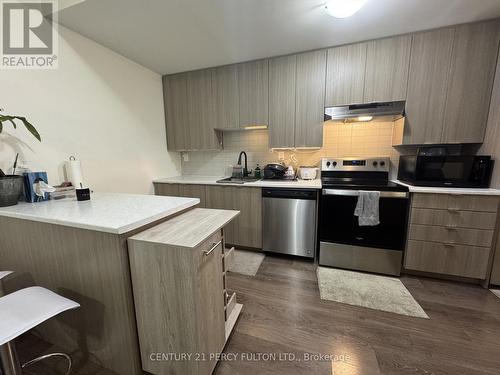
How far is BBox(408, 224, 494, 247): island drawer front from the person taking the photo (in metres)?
1.82

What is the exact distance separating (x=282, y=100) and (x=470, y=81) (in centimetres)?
177

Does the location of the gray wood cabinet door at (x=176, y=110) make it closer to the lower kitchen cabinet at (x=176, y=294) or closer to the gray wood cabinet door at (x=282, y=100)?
the gray wood cabinet door at (x=282, y=100)

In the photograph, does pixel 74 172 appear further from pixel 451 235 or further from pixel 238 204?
pixel 451 235

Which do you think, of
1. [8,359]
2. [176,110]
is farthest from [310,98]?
[8,359]

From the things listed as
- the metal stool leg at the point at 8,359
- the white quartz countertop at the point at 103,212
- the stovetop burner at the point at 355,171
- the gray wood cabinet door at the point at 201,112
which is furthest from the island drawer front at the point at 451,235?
the metal stool leg at the point at 8,359

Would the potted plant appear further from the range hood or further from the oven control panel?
the oven control panel

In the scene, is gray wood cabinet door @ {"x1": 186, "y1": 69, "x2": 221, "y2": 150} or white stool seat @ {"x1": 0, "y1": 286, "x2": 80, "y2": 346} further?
gray wood cabinet door @ {"x1": 186, "y1": 69, "x2": 221, "y2": 150}

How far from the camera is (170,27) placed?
1.85 metres

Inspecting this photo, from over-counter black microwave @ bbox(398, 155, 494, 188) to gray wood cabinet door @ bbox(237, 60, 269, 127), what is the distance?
1.71m

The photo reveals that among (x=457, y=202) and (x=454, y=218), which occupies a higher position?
(x=457, y=202)

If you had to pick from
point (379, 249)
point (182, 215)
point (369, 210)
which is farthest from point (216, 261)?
point (379, 249)

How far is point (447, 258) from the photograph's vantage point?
1.93 meters

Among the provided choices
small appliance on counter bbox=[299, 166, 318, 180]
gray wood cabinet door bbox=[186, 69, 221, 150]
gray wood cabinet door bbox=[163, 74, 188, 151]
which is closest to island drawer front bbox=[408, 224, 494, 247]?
small appliance on counter bbox=[299, 166, 318, 180]

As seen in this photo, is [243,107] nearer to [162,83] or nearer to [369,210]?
[162,83]
